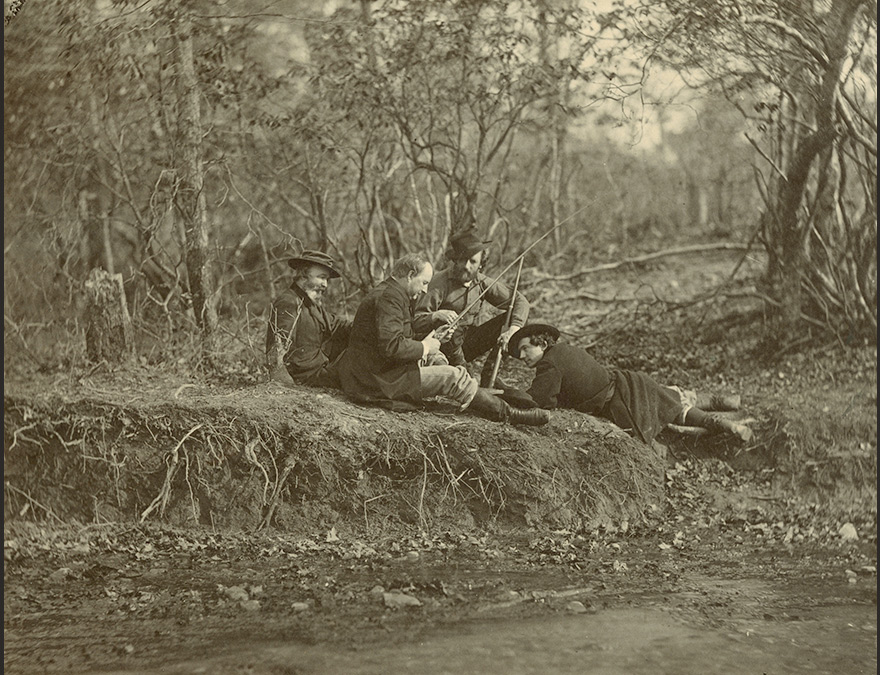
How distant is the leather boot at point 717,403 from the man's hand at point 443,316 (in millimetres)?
1460

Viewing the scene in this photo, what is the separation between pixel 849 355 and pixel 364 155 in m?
3.08

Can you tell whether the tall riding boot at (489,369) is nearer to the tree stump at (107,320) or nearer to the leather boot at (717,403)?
the leather boot at (717,403)

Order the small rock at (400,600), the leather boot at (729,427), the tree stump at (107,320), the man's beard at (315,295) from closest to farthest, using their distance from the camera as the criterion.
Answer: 1. the small rock at (400,600)
2. the leather boot at (729,427)
3. the man's beard at (315,295)
4. the tree stump at (107,320)

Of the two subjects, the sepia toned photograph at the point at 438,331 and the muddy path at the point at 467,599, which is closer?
the muddy path at the point at 467,599

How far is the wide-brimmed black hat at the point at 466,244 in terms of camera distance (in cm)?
530

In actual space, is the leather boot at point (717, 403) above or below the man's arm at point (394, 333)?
below

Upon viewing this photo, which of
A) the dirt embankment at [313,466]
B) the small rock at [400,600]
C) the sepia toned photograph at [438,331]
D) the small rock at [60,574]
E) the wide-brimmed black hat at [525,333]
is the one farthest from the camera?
the wide-brimmed black hat at [525,333]

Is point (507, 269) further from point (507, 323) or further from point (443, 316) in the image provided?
point (443, 316)

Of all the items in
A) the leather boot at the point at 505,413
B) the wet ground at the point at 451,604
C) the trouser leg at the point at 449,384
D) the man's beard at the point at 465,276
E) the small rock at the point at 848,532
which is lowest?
the wet ground at the point at 451,604

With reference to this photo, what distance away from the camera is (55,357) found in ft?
17.5

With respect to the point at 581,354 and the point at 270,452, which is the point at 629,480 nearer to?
the point at 581,354

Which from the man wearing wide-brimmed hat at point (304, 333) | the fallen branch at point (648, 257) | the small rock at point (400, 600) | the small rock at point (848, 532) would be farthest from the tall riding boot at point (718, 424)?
the man wearing wide-brimmed hat at point (304, 333)

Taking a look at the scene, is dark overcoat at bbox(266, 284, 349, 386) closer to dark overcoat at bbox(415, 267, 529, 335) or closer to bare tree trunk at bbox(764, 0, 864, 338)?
dark overcoat at bbox(415, 267, 529, 335)

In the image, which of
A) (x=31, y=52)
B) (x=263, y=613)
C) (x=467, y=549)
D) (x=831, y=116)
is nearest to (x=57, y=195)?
(x=31, y=52)
